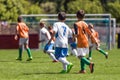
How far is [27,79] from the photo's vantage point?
518 inches

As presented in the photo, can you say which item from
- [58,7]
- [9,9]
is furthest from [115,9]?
[9,9]

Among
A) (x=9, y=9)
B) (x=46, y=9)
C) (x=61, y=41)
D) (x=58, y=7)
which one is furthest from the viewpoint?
(x=46, y=9)

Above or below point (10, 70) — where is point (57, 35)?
above

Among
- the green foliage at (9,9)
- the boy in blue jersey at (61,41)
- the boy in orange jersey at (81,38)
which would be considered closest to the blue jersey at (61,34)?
the boy in blue jersey at (61,41)

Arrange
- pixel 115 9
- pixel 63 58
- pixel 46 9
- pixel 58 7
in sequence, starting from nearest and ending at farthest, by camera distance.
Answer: pixel 63 58, pixel 115 9, pixel 58 7, pixel 46 9

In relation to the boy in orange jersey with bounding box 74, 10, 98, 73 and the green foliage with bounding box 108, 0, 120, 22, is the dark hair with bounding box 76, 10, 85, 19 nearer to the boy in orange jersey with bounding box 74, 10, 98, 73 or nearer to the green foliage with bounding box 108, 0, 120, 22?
the boy in orange jersey with bounding box 74, 10, 98, 73

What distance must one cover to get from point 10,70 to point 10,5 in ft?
151

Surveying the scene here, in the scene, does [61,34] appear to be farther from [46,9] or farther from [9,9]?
[46,9]

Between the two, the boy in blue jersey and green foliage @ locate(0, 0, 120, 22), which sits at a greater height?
the boy in blue jersey

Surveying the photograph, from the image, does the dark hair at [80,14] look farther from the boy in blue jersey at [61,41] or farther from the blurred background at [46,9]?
the blurred background at [46,9]

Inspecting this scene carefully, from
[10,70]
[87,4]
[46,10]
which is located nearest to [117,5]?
[87,4]

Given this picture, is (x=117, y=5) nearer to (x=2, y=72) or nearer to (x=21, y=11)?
(x=21, y=11)

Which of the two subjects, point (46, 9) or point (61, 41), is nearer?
point (61, 41)

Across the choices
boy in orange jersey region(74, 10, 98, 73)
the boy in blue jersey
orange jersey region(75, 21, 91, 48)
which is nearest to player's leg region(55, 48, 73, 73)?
the boy in blue jersey
